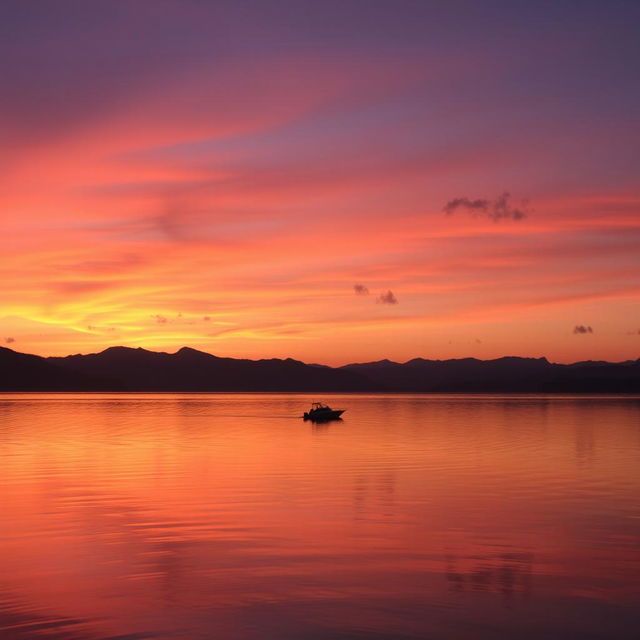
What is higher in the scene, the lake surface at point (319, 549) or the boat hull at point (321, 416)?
the boat hull at point (321, 416)

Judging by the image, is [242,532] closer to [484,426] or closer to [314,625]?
[314,625]

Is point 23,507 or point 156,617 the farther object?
point 23,507

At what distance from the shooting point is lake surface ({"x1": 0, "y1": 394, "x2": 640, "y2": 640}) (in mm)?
21609

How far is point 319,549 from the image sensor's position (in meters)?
31.0

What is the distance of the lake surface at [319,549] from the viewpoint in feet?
70.9

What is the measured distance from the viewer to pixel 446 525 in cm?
3650

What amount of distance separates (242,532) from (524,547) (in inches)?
452

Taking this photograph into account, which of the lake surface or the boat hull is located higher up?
the boat hull

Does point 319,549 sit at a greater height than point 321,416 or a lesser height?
lesser

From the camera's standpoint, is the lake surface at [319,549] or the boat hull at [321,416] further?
the boat hull at [321,416]

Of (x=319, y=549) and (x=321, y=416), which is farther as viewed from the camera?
(x=321, y=416)

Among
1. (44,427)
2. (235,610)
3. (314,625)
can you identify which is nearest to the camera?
(314,625)

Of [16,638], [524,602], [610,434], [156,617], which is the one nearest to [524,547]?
[524,602]

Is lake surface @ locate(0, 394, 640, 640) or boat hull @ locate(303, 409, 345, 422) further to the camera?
boat hull @ locate(303, 409, 345, 422)
